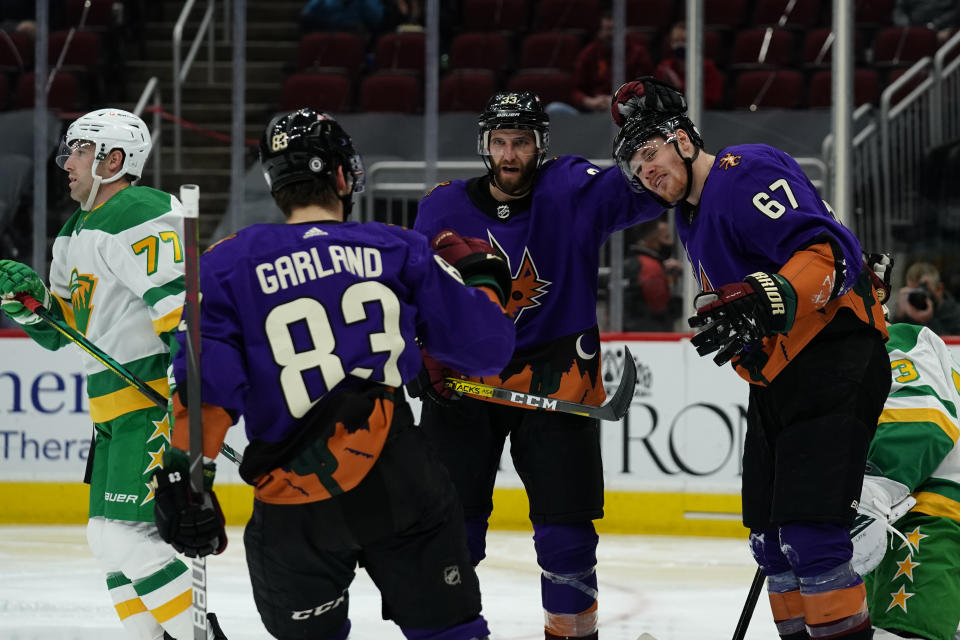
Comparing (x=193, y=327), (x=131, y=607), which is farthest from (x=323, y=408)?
(x=131, y=607)

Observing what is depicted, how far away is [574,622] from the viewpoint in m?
2.89

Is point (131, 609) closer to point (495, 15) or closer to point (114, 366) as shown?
point (114, 366)

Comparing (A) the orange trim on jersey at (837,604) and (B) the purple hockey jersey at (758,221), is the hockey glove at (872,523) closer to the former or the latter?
(A) the orange trim on jersey at (837,604)

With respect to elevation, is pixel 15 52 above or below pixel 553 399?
above

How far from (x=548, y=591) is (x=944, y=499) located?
90cm

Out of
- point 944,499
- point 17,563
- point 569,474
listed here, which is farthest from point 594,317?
point 17,563

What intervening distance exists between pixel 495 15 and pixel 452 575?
5010 millimetres

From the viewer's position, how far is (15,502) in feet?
18.2

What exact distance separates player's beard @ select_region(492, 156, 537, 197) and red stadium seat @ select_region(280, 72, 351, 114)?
134 inches

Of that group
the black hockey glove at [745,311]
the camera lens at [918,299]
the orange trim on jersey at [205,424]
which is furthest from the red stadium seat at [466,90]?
the orange trim on jersey at [205,424]

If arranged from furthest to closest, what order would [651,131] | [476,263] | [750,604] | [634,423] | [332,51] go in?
[332,51] < [634,423] < [750,604] < [651,131] < [476,263]

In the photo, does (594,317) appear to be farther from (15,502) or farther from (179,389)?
(15,502)

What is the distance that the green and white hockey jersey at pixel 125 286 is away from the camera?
289 centimetres

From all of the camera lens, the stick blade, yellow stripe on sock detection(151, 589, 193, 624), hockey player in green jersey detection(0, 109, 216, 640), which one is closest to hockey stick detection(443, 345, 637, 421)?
the stick blade
